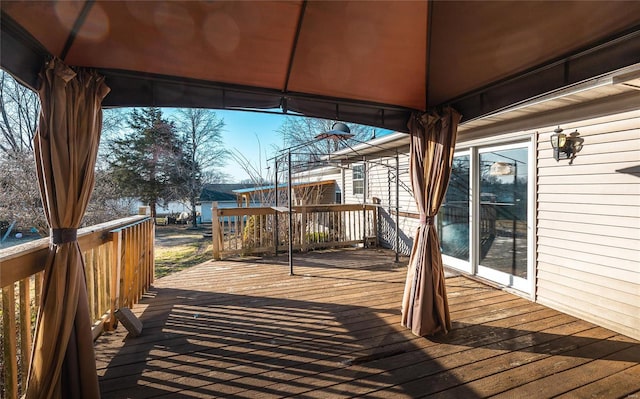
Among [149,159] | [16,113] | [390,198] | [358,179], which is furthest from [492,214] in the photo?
[149,159]

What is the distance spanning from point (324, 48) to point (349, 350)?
244 centimetres

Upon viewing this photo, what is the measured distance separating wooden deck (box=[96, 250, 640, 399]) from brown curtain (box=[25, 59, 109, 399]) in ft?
1.25

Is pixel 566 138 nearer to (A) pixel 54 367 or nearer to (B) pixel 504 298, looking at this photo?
(B) pixel 504 298

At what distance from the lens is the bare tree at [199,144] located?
740 inches

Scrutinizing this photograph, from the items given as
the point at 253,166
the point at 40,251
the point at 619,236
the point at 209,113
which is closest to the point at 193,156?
the point at 209,113

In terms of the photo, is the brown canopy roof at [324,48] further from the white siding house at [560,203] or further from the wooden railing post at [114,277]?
the wooden railing post at [114,277]

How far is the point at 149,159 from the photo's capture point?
57.1 ft

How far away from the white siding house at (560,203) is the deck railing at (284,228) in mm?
2253

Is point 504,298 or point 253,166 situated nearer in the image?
point 504,298

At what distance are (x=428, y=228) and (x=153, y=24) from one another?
2667 mm

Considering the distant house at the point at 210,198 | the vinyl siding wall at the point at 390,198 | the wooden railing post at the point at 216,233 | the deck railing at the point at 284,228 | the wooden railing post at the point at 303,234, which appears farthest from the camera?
the distant house at the point at 210,198

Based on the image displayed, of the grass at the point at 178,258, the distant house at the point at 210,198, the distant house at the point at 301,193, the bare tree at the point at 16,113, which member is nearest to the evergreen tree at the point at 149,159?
the distant house at the point at 210,198

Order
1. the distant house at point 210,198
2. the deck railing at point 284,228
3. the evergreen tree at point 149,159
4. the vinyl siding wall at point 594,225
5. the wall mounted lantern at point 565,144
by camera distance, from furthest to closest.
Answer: the distant house at point 210,198, the evergreen tree at point 149,159, the deck railing at point 284,228, the wall mounted lantern at point 565,144, the vinyl siding wall at point 594,225

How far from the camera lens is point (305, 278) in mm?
4422
